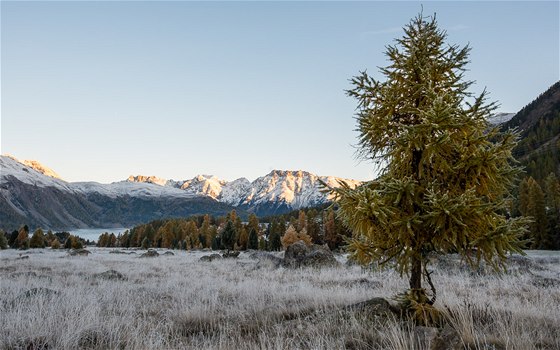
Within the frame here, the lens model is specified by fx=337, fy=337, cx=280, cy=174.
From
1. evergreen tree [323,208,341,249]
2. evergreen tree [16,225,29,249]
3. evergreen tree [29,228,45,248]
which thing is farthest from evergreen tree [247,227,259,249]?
evergreen tree [29,228,45,248]

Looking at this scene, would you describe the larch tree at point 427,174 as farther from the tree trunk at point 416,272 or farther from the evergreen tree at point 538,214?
the evergreen tree at point 538,214

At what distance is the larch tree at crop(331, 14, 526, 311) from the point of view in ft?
17.3

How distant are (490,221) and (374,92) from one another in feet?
10.2

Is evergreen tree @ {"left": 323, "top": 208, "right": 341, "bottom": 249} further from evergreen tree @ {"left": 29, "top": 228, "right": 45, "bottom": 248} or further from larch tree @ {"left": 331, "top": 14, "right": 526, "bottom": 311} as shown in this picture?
larch tree @ {"left": 331, "top": 14, "right": 526, "bottom": 311}

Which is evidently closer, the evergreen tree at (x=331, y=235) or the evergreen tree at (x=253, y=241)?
the evergreen tree at (x=331, y=235)

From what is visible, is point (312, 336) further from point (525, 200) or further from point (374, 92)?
point (525, 200)

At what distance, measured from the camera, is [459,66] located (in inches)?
254

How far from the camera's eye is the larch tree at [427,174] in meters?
5.27

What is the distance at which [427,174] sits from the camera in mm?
6070

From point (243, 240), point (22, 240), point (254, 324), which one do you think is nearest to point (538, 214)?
point (243, 240)

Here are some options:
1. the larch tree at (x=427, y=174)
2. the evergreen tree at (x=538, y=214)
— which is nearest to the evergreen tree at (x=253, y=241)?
the evergreen tree at (x=538, y=214)

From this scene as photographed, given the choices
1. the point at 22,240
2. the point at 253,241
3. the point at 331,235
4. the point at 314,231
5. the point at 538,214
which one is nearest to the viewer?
the point at 538,214

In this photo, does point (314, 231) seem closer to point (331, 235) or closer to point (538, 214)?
point (331, 235)

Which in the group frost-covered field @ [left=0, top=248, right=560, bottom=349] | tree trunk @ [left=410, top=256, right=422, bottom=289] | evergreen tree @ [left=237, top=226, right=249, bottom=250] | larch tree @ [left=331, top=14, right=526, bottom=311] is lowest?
evergreen tree @ [left=237, top=226, right=249, bottom=250]
